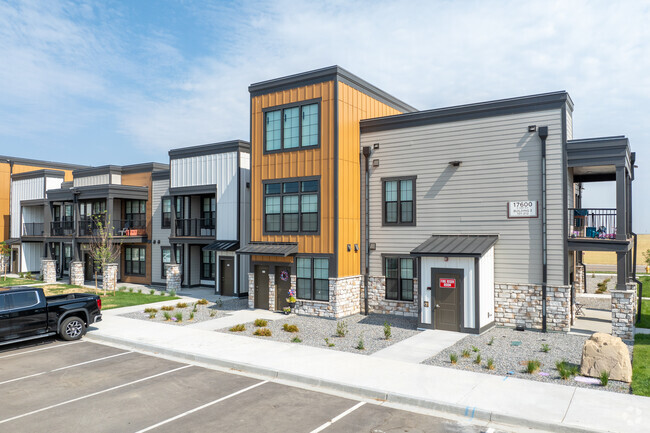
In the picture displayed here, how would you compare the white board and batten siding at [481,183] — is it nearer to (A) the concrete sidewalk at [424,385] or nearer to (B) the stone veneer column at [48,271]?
(A) the concrete sidewalk at [424,385]

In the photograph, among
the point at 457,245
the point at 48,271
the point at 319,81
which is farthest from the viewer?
the point at 48,271

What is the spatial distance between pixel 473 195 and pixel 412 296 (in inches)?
188

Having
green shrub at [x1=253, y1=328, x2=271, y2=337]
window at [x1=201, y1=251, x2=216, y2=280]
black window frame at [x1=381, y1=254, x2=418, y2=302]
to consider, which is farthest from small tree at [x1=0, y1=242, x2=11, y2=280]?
black window frame at [x1=381, y1=254, x2=418, y2=302]

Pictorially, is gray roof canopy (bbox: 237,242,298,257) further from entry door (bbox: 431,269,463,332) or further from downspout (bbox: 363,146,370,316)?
entry door (bbox: 431,269,463,332)

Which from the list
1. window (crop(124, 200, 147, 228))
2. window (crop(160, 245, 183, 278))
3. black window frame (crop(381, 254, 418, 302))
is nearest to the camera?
black window frame (crop(381, 254, 418, 302))

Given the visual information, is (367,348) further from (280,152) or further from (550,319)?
(280,152)

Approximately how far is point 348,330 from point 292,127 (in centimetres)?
902

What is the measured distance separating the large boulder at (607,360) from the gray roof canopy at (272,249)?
38.0 feet

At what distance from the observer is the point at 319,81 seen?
65.4ft

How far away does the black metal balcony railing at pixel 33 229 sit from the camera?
3839 cm

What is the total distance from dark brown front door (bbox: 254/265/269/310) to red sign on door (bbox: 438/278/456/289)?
8.07 m

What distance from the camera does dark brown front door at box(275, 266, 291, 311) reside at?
20922mm

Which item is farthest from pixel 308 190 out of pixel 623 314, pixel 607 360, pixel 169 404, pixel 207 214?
pixel 607 360

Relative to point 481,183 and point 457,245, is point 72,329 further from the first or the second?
point 481,183
